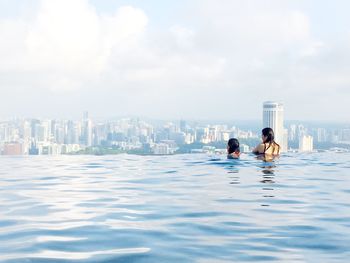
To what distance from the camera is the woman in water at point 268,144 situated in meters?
18.0

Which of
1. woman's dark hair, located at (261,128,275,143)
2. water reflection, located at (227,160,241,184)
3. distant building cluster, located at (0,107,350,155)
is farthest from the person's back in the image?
distant building cluster, located at (0,107,350,155)

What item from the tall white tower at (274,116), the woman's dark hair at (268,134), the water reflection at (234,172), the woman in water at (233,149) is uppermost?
the tall white tower at (274,116)

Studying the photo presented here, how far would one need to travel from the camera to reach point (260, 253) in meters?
5.86

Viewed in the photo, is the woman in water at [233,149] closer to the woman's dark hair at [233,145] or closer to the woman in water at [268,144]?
the woman's dark hair at [233,145]

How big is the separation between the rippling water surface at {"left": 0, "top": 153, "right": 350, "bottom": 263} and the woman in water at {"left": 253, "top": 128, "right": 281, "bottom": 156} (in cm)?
315

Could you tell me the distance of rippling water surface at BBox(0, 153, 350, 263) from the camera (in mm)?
5883

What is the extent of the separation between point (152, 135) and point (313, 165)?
453ft

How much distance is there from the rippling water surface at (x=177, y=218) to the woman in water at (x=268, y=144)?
315 cm

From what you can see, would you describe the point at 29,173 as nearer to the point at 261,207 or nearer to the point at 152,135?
the point at 261,207

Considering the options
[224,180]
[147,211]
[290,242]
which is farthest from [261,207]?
[224,180]

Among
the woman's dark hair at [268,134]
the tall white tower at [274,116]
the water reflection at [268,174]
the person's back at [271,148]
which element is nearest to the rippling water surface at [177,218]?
the water reflection at [268,174]

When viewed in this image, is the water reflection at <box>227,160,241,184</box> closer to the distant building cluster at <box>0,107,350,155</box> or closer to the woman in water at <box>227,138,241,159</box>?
the woman in water at <box>227,138,241,159</box>

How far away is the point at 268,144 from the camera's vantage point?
1823cm

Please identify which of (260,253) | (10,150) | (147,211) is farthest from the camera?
(10,150)
